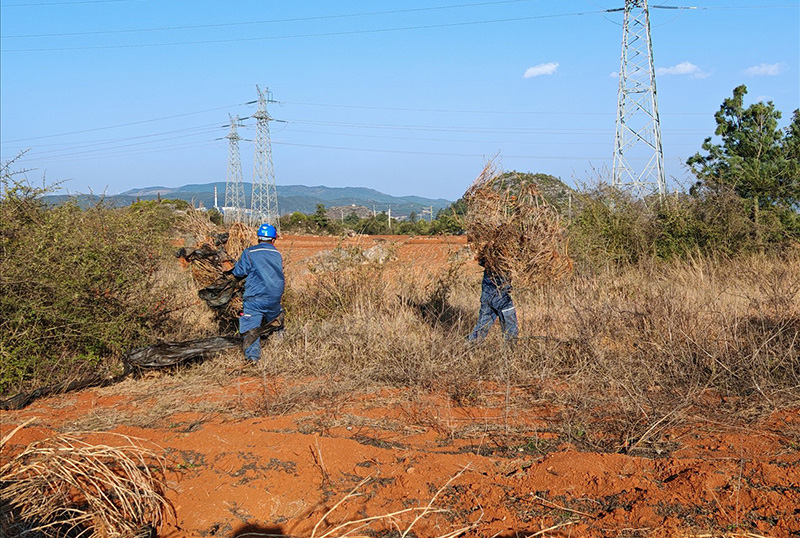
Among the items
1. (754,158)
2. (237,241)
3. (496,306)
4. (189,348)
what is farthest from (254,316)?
(754,158)

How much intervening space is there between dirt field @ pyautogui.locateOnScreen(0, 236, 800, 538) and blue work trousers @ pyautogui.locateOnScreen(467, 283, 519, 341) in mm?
1251

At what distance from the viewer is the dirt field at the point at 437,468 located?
11.5ft

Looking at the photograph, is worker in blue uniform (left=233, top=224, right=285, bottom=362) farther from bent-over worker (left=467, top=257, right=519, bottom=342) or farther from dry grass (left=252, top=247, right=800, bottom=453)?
bent-over worker (left=467, top=257, right=519, bottom=342)

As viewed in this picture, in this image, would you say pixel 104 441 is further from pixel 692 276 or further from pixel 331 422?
pixel 692 276

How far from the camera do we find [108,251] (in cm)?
714

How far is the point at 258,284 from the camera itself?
7.38m

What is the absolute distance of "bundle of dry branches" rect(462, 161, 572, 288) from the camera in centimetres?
700

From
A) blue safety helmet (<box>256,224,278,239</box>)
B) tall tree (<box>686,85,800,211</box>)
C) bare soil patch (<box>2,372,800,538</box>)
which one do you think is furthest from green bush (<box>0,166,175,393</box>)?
tall tree (<box>686,85,800,211</box>)

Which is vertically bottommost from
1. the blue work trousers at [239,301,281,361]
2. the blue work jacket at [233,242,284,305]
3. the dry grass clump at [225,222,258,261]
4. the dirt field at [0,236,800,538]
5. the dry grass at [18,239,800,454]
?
the dirt field at [0,236,800,538]

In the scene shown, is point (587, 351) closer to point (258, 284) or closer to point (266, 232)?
point (258, 284)

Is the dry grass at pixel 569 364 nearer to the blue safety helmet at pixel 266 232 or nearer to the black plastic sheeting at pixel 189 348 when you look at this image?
the black plastic sheeting at pixel 189 348

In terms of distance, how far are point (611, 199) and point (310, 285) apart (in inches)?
278

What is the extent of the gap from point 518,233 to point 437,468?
345 centimetres

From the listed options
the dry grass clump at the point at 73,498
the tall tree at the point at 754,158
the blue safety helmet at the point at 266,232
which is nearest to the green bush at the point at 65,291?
the blue safety helmet at the point at 266,232
